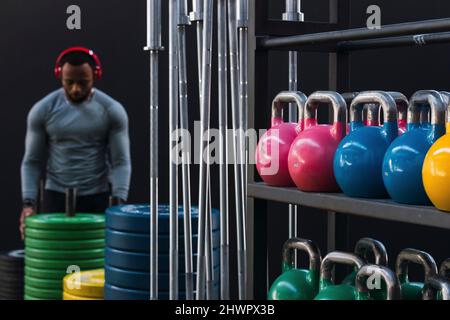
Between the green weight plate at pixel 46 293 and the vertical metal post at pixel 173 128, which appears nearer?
the vertical metal post at pixel 173 128

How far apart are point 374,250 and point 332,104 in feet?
1.29

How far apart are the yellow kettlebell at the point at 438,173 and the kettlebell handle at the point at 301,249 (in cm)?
63

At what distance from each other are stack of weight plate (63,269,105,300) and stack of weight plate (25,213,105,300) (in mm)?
541

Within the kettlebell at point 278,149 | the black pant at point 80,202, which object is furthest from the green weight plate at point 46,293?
the kettlebell at point 278,149

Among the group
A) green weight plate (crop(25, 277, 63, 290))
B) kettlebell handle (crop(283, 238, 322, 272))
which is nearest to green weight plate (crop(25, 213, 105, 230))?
green weight plate (crop(25, 277, 63, 290))

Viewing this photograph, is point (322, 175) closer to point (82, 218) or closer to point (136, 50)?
point (82, 218)

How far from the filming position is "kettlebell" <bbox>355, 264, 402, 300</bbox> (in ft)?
6.48

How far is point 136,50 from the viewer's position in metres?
5.93

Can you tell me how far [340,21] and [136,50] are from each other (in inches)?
136

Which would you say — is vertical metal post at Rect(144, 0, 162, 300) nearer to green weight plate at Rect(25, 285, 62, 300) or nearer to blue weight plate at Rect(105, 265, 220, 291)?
blue weight plate at Rect(105, 265, 220, 291)

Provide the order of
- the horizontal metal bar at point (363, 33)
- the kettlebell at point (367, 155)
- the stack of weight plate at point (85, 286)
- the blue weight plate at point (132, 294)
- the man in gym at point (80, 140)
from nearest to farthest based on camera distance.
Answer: the horizontal metal bar at point (363, 33) → the kettlebell at point (367, 155) → the blue weight plate at point (132, 294) → the stack of weight plate at point (85, 286) → the man in gym at point (80, 140)

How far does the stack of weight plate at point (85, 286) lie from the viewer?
3355mm

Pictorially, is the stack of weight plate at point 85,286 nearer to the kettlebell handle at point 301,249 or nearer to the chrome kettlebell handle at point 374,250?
the kettlebell handle at point 301,249
